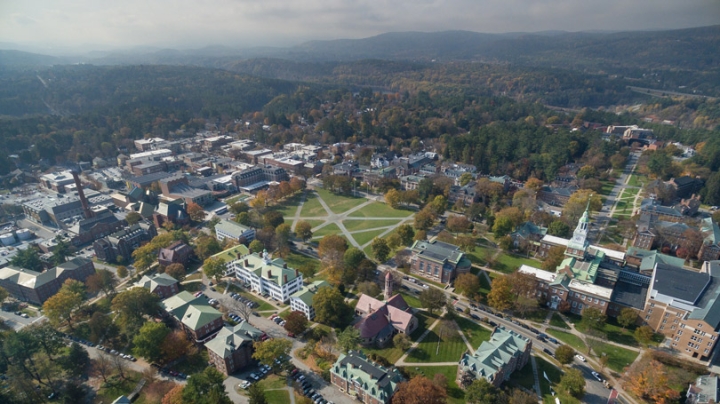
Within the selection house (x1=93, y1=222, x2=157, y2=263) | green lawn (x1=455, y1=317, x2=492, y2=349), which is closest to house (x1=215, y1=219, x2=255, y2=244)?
house (x1=93, y1=222, x2=157, y2=263)

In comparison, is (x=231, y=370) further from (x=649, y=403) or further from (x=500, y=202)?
(x=500, y=202)

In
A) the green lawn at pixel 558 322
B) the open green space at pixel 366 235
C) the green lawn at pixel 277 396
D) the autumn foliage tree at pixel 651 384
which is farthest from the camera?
the open green space at pixel 366 235

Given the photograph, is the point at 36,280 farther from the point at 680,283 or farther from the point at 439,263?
the point at 680,283

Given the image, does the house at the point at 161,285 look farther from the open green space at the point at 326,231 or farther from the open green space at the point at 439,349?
the open green space at the point at 439,349

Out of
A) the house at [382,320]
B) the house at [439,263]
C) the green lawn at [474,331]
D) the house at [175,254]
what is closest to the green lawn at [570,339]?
the green lawn at [474,331]

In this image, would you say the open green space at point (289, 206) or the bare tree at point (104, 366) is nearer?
the bare tree at point (104, 366)
